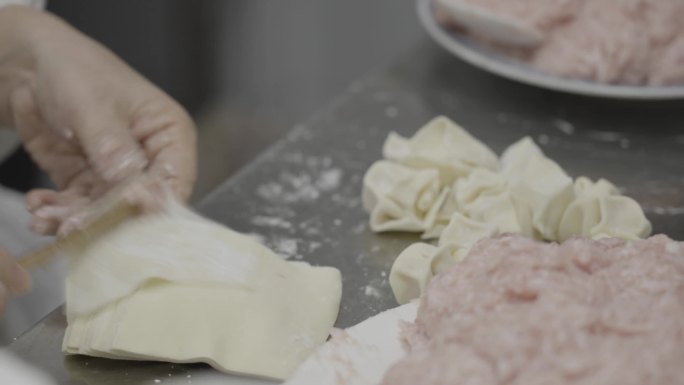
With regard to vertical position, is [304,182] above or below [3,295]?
below

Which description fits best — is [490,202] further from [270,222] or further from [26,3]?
[26,3]

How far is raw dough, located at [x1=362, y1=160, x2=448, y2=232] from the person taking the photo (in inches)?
47.4

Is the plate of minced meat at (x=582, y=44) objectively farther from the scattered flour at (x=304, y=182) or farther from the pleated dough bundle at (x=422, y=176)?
the scattered flour at (x=304, y=182)

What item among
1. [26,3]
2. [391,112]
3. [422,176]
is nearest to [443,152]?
[422,176]

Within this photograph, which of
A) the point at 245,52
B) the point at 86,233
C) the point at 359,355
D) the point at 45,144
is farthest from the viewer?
the point at 245,52

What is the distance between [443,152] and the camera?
128 centimetres

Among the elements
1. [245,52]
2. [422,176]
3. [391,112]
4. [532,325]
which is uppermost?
[532,325]

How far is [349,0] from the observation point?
2.49 m

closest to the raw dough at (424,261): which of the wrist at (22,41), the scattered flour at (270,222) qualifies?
the scattered flour at (270,222)

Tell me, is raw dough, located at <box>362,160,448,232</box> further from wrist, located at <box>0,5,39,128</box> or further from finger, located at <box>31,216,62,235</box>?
wrist, located at <box>0,5,39,128</box>

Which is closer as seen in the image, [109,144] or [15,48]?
[109,144]

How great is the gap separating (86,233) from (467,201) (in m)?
0.51

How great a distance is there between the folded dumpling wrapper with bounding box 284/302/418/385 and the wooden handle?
13.0 inches

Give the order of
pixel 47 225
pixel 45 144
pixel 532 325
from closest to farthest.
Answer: pixel 532 325, pixel 47 225, pixel 45 144
